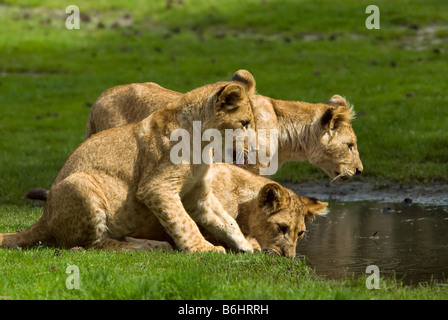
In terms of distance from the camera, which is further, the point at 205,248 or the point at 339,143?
the point at 339,143

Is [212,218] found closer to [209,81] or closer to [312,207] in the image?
[312,207]

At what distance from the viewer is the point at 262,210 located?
8.88 metres

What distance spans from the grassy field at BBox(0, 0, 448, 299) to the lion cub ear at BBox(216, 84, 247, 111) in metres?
1.62

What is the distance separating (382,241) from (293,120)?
2.76 m

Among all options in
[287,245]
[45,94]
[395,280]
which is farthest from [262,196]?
[45,94]

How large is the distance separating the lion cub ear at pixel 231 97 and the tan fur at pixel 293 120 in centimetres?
273

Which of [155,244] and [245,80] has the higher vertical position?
[245,80]

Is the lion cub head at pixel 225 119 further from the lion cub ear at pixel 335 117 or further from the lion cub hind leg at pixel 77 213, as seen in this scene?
the lion cub ear at pixel 335 117

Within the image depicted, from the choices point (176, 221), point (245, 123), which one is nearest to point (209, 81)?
point (245, 123)

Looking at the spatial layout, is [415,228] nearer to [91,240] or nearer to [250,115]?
[250,115]

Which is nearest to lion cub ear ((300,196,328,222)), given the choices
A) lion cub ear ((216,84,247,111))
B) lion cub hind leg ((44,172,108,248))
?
lion cub ear ((216,84,247,111))

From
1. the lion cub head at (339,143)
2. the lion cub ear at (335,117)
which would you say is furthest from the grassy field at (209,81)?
the lion cub ear at (335,117)

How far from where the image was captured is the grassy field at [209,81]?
21.9 feet

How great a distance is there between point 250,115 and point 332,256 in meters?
1.72
